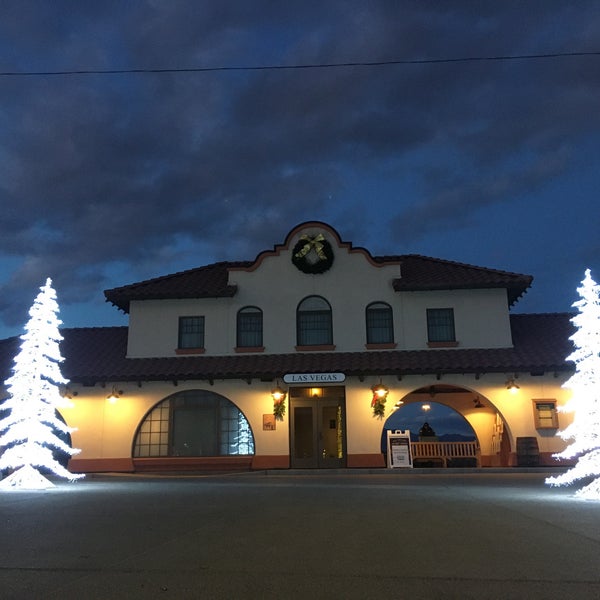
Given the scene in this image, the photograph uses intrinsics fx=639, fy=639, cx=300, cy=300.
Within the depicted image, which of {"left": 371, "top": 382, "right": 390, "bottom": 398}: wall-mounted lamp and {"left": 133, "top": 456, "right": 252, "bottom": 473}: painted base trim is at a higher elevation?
{"left": 371, "top": 382, "right": 390, "bottom": 398}: wall-mounted lamp

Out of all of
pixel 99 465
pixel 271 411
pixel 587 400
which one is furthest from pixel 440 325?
pixel 99 465

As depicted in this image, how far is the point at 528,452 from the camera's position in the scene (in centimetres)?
2048

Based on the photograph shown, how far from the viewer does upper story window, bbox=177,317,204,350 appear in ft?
76.6

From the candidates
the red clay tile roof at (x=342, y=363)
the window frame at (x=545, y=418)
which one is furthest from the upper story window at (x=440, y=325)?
the window frame at (x=545, y=418)

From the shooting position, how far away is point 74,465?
22094mm

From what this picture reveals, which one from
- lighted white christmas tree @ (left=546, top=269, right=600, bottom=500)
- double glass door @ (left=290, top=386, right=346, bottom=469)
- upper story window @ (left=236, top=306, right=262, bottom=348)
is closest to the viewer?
lighted white christmas tree @ (left=546, top=269, right=600, bottom=500)

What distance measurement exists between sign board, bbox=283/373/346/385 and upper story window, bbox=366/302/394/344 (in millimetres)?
2287

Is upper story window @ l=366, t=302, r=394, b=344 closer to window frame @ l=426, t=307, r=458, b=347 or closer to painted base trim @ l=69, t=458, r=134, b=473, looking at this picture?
window frame @ l=426, t=307, r=458, b=347

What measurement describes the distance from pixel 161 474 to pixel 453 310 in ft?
38.1

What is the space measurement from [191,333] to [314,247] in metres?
5.53

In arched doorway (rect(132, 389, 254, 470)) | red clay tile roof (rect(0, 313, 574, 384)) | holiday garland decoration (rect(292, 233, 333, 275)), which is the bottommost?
arched doorway (rect(132, 389, 254, 470))

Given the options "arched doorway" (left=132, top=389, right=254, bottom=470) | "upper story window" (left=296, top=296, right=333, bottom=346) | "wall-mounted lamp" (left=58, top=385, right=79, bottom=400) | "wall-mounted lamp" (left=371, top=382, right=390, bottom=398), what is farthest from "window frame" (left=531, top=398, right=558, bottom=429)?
"wall-mounted lamp" (left=58, top=385, right=79, bottom=400)

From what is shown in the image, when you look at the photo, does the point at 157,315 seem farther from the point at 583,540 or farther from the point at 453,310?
the point at 583,540

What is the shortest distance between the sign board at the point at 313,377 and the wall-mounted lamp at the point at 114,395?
236 inches
